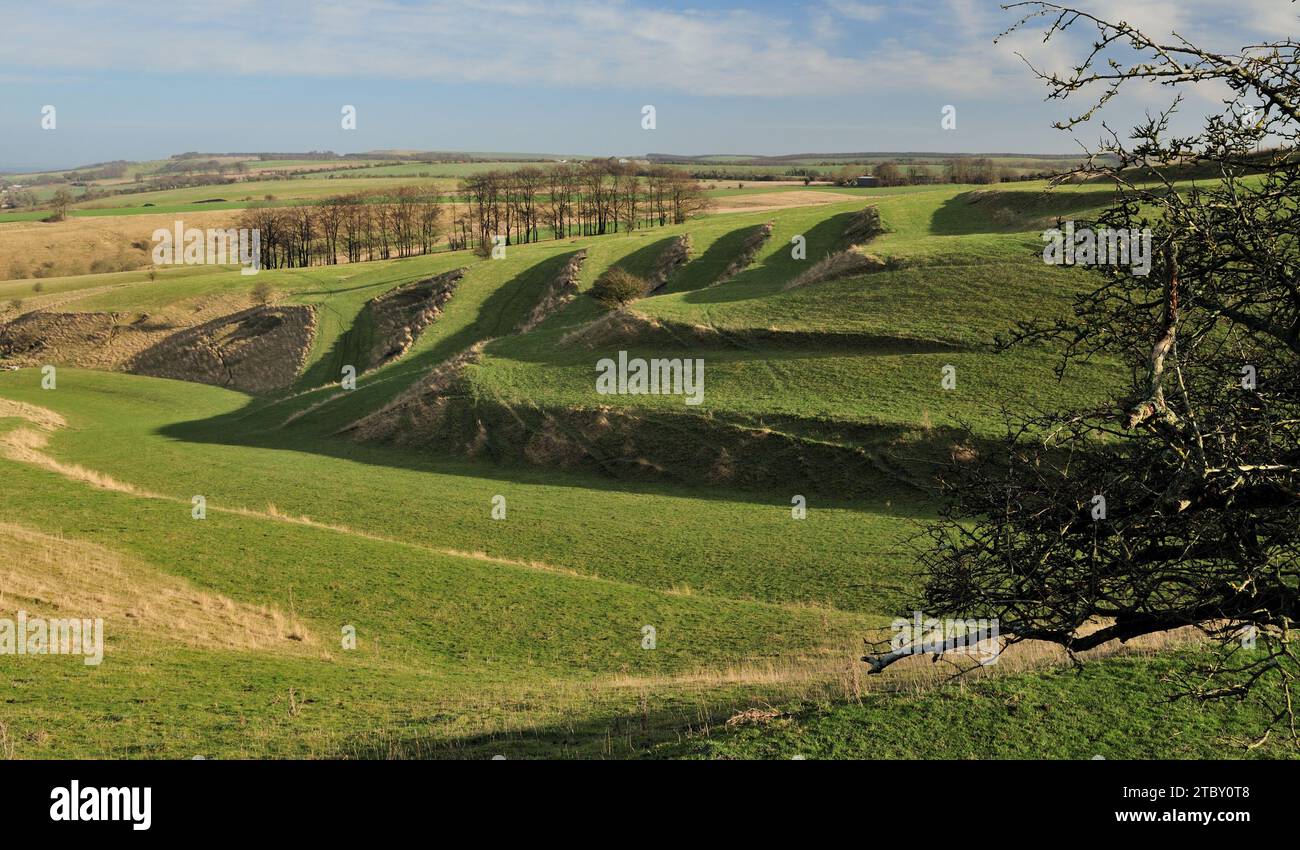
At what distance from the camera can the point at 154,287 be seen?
3962 inches

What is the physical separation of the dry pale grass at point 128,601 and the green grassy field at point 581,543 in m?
0.14

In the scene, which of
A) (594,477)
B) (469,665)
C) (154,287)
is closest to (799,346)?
(594,477)

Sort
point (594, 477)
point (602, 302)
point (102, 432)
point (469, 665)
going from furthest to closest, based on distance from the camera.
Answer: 1. point (602, 302)
2. point (102, 432)
3. point (594, 477)
4. point (469, 665)

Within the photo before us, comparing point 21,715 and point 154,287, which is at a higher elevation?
point 154,287

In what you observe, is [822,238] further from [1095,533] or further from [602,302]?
[1095,533]

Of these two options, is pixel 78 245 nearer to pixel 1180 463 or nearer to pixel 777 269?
pixel 777 269

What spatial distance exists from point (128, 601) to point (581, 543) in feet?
46.7

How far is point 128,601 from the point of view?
24312 millimetres

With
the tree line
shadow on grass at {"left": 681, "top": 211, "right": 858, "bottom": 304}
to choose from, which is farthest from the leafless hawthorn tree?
the tree line

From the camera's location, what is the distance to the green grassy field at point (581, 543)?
14781 millimetres

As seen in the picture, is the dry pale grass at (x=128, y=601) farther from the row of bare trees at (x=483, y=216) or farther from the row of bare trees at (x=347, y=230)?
the row of bare trees at (x=347, y=230)

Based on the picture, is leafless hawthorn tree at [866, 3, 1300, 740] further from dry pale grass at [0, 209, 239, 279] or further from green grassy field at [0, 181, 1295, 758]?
dry pale grass at [0, 209, 239, 279]

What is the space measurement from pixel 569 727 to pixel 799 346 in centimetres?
3806

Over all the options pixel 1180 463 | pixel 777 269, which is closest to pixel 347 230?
pixel 777 269
